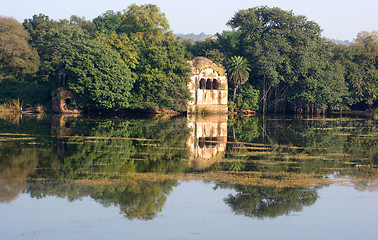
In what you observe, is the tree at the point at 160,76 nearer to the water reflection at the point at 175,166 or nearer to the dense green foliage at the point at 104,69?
the dense green foliage at the point at 104,69

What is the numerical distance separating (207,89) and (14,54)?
22232mm

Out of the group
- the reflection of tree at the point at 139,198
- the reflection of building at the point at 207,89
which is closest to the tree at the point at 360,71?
the reflection of building at the point at 207,89

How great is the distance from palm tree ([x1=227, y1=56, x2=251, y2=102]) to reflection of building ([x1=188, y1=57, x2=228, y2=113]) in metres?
0.94

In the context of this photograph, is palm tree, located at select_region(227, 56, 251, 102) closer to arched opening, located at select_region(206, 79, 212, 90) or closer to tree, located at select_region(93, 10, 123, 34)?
arched opening, located at select_region(206, 79, 212, 90)

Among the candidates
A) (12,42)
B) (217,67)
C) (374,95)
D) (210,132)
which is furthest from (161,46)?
(374,95)

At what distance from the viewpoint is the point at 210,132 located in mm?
32906

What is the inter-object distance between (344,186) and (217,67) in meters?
42.7

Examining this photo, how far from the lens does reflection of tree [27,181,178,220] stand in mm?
12844

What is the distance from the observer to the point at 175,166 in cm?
1886

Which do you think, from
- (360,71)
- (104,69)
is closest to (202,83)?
(104,69)

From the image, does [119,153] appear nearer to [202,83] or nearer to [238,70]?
[238,70]

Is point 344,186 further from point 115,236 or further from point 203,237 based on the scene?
point 115,236

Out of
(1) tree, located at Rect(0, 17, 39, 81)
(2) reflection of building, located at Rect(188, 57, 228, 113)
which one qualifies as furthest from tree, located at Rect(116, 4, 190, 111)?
(1) tree, located at Rect(0, 17, 39, 81)

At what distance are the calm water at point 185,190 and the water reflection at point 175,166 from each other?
4 centimetres
